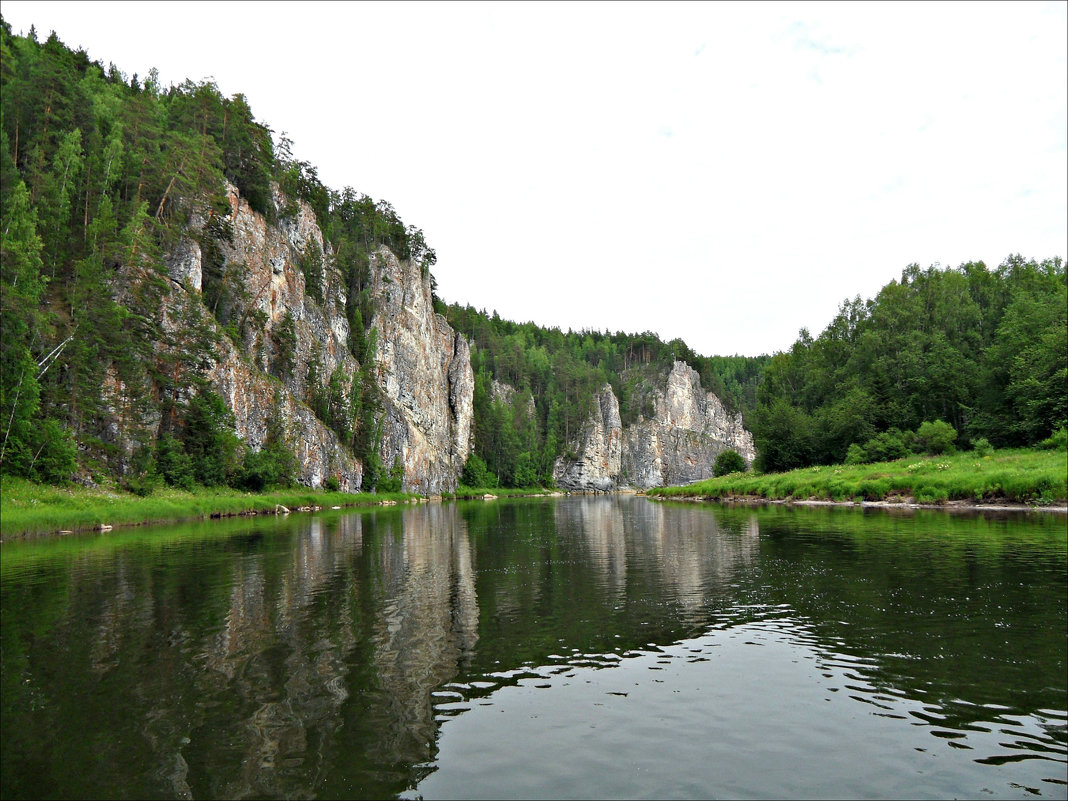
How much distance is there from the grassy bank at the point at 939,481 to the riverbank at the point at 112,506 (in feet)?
197

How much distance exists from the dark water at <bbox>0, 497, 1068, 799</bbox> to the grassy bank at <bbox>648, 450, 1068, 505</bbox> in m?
26.4

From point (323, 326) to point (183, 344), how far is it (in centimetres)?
3679

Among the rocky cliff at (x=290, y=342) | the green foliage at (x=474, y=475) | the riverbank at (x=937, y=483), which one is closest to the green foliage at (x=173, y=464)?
the rocky cliff at (x=290, y=342)

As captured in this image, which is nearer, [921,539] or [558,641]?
[558,641]

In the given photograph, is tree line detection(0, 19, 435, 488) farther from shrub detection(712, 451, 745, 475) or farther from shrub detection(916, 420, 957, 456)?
shrub detection(916, 420, 957, 456)

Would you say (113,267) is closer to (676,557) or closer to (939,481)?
(676,557)

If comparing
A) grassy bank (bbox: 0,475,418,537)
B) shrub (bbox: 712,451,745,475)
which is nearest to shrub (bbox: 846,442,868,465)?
shrub (bbox: 712,451,745,475)

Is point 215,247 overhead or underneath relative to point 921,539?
overhead

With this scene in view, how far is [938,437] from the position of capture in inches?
2562

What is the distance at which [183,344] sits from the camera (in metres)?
71.3

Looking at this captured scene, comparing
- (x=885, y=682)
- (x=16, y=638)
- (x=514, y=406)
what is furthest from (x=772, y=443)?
(x=514, y=406)

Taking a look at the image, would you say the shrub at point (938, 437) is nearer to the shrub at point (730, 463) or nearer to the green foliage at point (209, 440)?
the shrub at point (730, 463)

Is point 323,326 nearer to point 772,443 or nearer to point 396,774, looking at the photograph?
point 772,443

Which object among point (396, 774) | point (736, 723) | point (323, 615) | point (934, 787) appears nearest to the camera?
point (934, 787)
